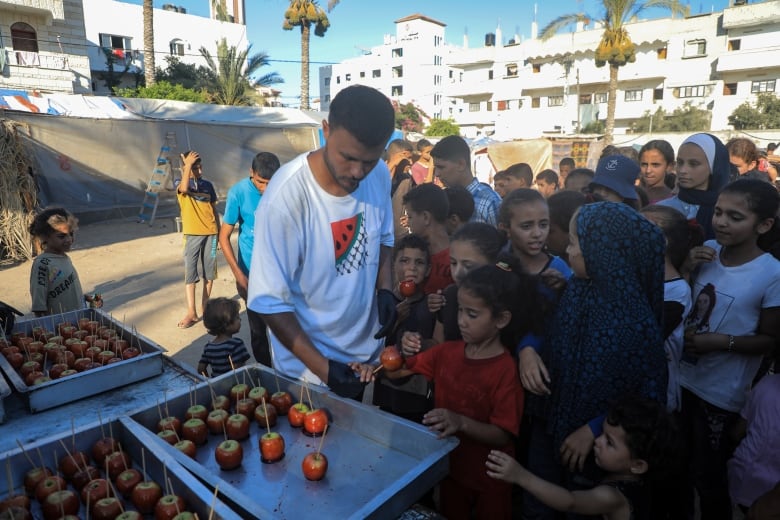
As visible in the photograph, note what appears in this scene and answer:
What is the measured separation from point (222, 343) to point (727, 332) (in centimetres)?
333

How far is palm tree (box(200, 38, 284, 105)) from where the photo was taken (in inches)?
1182

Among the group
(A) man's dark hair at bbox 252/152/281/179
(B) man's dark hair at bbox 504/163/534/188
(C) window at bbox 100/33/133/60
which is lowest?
(B) man's dark hair at bbox 504/163/534/188

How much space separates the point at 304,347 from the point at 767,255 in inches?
99.1

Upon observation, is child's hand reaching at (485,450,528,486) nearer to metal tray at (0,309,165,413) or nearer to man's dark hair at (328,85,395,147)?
man's dark hair at (328,85,395,147)

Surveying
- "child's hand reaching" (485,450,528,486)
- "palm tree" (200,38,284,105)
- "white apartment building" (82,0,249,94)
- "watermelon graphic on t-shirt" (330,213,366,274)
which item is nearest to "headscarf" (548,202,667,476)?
"child's hand reaching" (485,450,528,486)

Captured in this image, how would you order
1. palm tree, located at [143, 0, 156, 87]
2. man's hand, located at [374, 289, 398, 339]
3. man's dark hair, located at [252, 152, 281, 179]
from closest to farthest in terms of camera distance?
man's hand, located at [374, 289, 398, 339], man's dark hair, located at [252, 152, 281, 179], palm tree, located at [143, 0, 156, 87]

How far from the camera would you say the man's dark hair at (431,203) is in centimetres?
355

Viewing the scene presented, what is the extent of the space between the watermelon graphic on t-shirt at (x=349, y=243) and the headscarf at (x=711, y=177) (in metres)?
2.75

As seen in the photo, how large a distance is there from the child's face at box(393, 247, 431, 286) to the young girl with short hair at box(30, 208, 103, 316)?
246cm

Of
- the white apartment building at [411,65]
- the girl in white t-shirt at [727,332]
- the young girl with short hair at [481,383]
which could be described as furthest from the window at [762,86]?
the young girl with short hair at [481,383]

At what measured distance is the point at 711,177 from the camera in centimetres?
359

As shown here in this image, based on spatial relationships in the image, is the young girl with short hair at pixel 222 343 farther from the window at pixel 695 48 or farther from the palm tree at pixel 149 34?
the window at pixel 695 48

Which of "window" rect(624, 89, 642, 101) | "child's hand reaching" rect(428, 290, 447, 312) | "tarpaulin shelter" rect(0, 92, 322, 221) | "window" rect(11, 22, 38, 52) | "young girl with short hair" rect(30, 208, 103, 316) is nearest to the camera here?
"child's hand reaching" rect(428, 290, 447, 312)

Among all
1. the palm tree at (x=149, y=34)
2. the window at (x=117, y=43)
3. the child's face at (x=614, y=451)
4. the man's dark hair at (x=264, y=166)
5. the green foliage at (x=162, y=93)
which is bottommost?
the child's face at (x=614, y=451)
